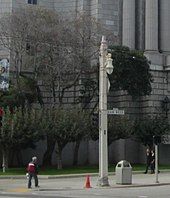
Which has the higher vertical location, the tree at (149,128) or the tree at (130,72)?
the tree at (130,72)

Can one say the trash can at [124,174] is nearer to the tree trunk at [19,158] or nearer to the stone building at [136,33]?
the tree trunk at [19,158]

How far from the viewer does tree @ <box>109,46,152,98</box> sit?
2066 inches

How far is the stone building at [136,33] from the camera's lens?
60344 millimetres

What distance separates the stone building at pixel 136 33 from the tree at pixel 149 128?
3778 millimetres

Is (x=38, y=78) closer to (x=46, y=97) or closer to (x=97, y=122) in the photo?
(x=46, y=97)

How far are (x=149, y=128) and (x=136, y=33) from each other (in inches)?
646

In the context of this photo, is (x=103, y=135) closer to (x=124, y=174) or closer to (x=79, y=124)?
(x=124, y=174)

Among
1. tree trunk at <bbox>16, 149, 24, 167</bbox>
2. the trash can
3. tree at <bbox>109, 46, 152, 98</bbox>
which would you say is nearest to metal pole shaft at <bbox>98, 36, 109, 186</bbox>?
the trash can

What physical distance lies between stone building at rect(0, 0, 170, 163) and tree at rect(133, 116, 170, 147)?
378 cm

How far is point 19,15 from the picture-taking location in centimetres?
4981

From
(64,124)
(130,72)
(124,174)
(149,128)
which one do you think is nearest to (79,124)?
(64,124)

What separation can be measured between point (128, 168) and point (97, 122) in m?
3.29

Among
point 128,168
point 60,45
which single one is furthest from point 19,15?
point 128,168

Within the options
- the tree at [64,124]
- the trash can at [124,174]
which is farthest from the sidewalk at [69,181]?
the tree at [64,124]
